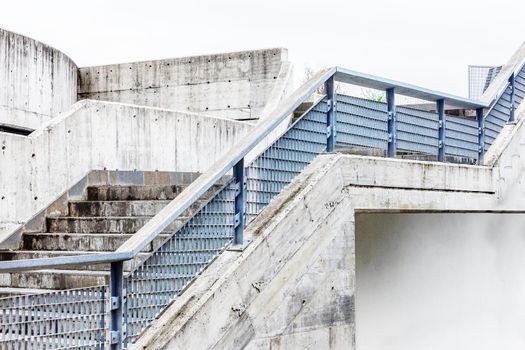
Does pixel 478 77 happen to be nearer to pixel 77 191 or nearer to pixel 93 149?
pixel 93 149

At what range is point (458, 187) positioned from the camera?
864cm

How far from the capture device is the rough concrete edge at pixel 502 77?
9812 millimetres

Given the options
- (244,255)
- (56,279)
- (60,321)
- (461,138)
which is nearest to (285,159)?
(244,255)

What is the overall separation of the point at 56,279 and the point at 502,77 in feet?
20.6

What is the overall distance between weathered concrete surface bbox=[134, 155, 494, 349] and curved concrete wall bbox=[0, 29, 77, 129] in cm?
653

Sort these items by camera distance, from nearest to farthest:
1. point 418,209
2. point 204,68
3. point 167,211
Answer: point 167,211
point 418,209
point 204,68

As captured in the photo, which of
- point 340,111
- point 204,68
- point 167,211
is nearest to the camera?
point 167,211

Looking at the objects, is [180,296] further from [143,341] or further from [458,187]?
[458,187]

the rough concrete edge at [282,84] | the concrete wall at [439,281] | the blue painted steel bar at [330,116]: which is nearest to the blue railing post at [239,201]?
the blue painted steel bar at [330,116]

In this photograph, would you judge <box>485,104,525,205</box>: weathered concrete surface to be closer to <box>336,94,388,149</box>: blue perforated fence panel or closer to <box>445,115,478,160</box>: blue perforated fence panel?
<box>445,115,478,160</box>: blue perforated fence panel

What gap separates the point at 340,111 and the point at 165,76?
8231mm

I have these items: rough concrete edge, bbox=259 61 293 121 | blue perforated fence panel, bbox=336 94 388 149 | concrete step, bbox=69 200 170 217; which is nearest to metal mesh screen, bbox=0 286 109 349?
concrete step, bbox=69 200 170 217

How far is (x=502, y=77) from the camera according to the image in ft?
33.8

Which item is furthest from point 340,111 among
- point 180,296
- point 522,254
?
point 522,254
